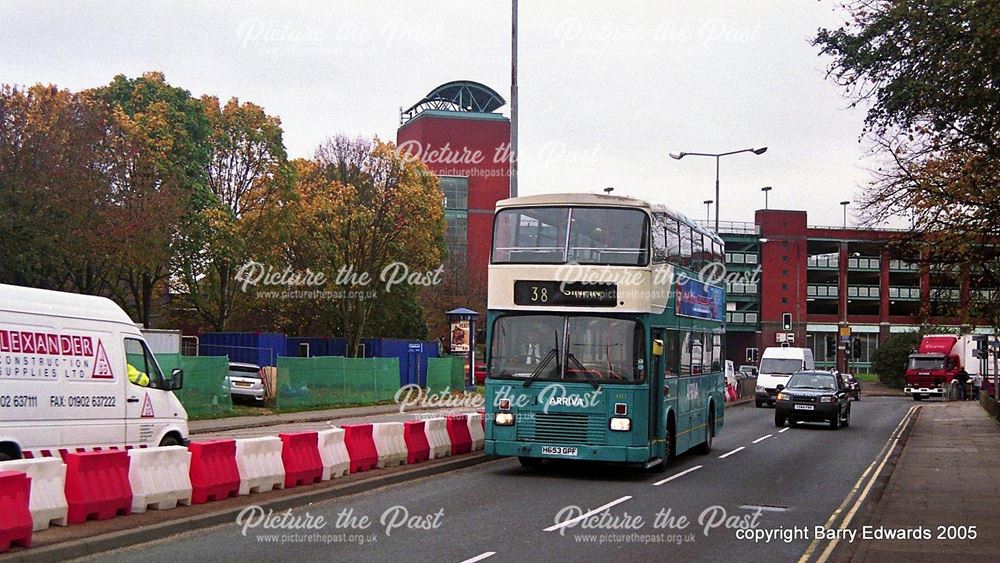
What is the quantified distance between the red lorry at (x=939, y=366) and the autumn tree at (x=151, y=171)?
42.0 m

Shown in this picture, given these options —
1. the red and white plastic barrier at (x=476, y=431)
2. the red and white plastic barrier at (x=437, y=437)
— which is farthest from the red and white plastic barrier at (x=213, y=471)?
the red and white plastic barrier at (x=476, y=431)

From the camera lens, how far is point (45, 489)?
10.7m

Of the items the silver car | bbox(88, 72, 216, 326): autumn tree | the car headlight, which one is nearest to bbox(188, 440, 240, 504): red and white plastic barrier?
the car headlight

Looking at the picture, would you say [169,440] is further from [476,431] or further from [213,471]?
[476,431]

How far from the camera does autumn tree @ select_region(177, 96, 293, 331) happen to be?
48125 millimetres

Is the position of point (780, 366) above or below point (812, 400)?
above

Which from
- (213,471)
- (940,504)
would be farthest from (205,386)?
(940,504)

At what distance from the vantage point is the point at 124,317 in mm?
15695

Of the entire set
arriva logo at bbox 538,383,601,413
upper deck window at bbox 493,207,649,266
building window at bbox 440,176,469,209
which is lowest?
arriva logo at bbox 538,383,601,413

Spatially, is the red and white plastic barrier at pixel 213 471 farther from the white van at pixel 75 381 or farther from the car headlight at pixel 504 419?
the car headlight at pixel 504 419

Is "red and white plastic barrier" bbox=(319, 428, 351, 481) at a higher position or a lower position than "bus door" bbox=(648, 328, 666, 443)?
lower

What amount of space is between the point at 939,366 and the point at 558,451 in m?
54.9

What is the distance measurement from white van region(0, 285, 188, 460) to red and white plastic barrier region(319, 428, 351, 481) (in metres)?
2.21

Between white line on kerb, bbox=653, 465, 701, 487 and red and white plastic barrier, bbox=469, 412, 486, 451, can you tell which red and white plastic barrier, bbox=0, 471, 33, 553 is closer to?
white line on kerb, bbox=653, 465, 701, 487
